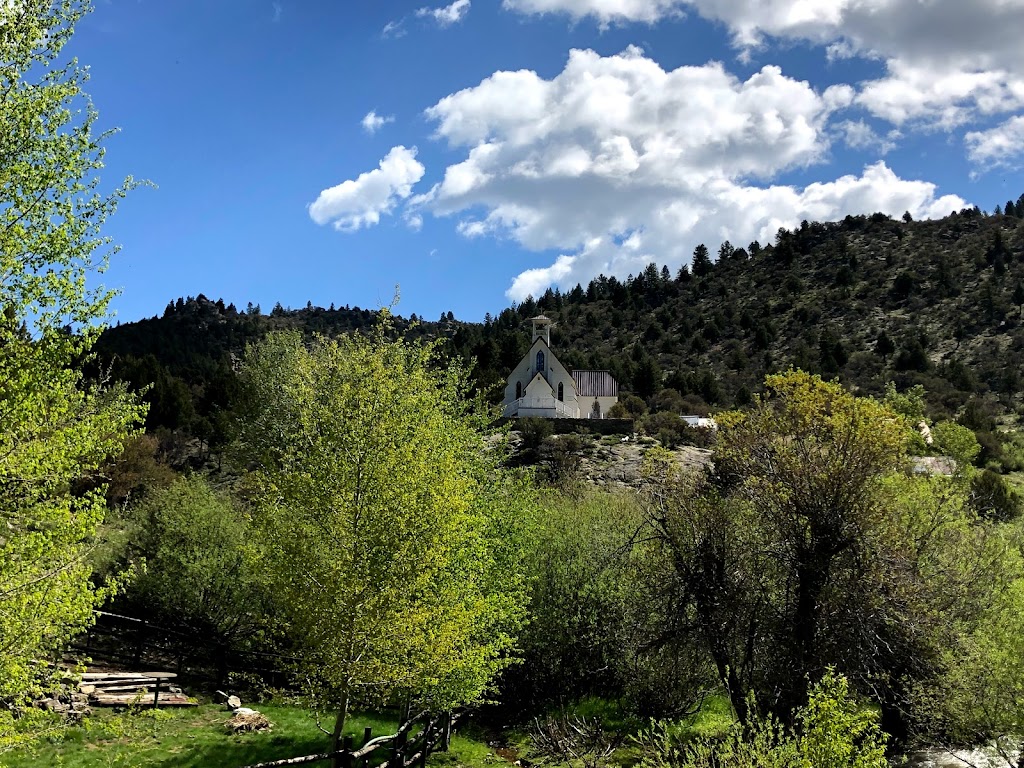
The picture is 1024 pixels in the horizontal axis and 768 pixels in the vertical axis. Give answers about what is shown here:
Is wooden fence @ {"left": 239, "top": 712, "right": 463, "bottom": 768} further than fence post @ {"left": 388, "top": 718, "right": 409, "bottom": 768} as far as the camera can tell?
No

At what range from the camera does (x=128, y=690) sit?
64.6 feet

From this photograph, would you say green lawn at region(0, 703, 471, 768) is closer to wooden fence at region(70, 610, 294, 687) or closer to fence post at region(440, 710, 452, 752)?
fence post at region(440, 710, 452, 752)

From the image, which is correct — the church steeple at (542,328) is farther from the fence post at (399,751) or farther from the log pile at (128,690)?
the fence post at (399,751)

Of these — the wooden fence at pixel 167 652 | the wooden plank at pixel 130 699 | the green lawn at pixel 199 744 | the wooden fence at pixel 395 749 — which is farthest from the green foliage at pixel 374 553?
the wooden fence at pixel 167 652

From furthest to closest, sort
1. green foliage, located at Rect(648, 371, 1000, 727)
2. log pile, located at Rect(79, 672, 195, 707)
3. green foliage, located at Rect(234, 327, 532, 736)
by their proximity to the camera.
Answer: log pile, located at Rect(79, 672, 195, 707)
green foliage, located at Rect(648, 371, 1000, 727)
green foliage, located at Rect(234, 327, 532, 736)

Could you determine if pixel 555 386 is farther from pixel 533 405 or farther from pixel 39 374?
pixel 39 374

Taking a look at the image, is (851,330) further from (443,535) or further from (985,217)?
(443,535)

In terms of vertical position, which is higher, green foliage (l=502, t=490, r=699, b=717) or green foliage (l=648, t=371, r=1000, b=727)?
green foliage (l=648, t=371, r=1000, b=727)

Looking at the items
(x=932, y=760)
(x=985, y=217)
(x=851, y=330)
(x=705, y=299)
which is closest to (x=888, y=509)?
(x=932, y=760)

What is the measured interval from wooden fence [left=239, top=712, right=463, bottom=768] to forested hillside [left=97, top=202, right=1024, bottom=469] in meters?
30.3

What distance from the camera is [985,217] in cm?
9738

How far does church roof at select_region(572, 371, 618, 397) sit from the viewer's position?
6912cm

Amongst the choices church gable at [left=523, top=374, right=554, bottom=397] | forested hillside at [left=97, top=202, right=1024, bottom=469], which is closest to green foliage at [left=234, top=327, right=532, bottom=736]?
forested hillside at [left=97, top=202, right=1024, bottom=469]

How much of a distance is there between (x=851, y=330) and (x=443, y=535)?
7550cm
